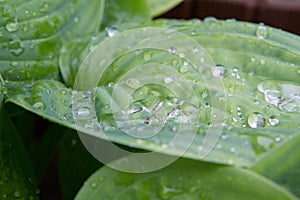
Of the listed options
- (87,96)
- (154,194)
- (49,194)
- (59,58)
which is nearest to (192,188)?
(154,194)

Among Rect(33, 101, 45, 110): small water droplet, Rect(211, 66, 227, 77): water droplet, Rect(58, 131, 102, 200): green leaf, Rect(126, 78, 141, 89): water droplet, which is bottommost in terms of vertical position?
Rect(58, 131, 102, 200): green leaf

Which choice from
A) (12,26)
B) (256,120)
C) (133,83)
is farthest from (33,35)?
(256,120)

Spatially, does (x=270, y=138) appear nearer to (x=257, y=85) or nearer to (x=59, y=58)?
(x=257, y=85)

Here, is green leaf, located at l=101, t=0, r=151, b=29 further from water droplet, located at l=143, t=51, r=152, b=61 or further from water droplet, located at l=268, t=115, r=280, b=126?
water droplet, located at l=268, t=115, r=280, b=126

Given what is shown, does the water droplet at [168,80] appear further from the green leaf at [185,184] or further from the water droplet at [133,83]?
the green leaf at [185,184]

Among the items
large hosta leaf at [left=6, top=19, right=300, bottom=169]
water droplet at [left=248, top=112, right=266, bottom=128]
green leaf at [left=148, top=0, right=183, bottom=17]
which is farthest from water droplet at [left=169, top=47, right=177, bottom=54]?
green leaf at [left=148, top=0, right=183, bottom=17]

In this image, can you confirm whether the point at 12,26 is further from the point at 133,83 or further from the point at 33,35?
the point at 133,83
